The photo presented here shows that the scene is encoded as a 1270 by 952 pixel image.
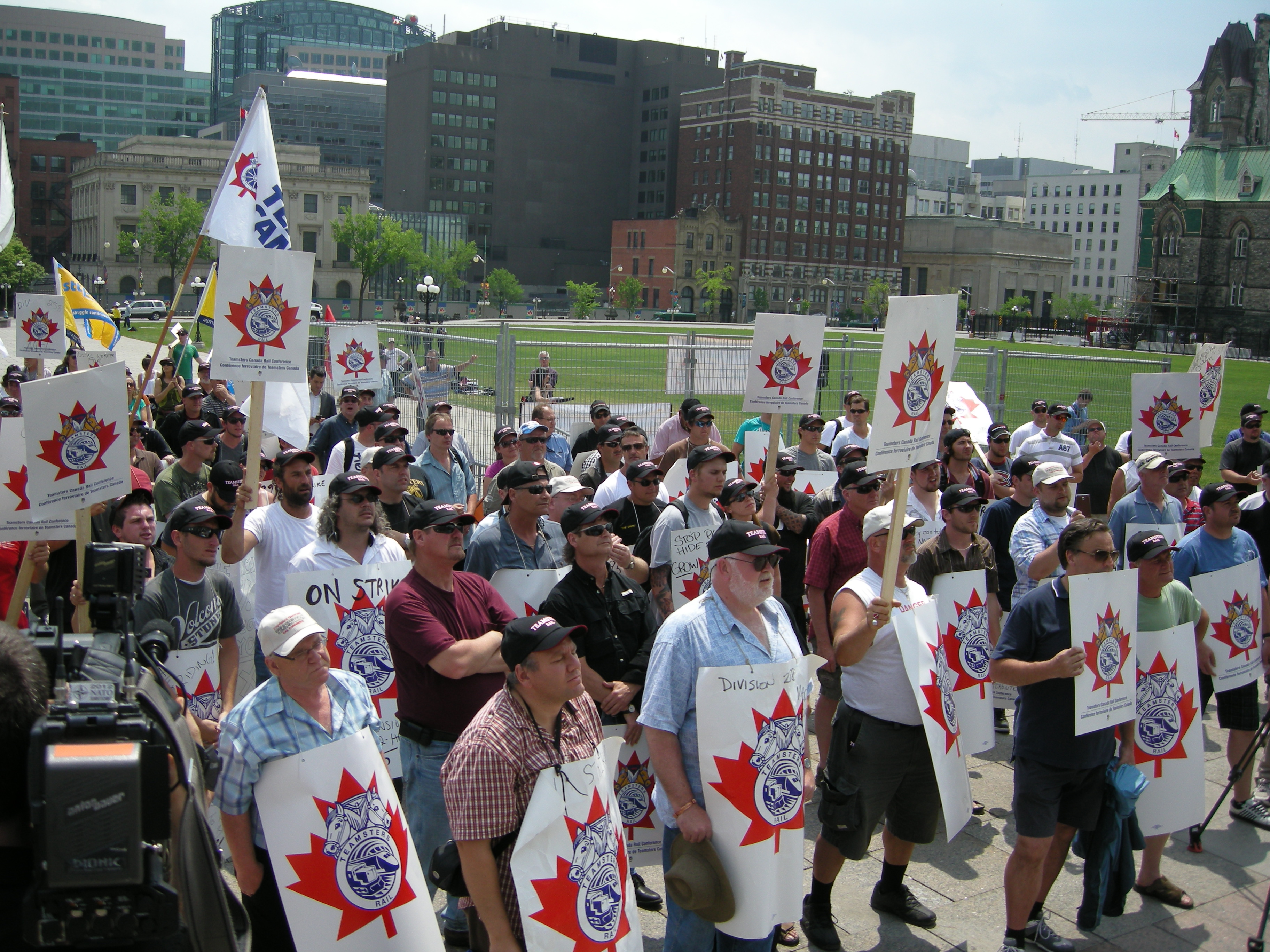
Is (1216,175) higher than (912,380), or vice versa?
(1216,175)

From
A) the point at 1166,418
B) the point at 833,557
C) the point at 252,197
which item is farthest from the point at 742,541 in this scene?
the point at 1166,418

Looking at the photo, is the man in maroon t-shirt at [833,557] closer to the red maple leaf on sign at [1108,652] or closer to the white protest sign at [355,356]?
the red maple leaf on sign at [1108,652]

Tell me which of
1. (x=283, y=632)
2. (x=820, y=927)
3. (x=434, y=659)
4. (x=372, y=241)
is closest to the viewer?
(x=283, y=632)

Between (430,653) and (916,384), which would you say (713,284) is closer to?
(916,384)

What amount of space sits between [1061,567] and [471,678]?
477 centimetres

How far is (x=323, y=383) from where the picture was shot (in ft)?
59.2

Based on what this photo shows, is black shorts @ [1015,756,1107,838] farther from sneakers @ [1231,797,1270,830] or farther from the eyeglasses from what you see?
the eyeglasses

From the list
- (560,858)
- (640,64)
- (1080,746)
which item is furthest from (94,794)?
(640,64)

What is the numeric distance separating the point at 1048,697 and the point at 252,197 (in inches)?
339

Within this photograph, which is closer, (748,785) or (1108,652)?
(748,785)

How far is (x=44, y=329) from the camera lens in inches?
637

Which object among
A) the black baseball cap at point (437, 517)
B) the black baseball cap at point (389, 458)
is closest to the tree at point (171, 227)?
the black baseball cap at point (389, 458)

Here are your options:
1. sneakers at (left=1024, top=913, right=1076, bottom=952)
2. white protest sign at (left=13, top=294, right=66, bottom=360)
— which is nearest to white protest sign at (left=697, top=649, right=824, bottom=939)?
sneakers at (left=1024, top=913, right=1076, bottom=952)

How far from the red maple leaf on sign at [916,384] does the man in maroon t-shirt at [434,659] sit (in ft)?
7.14
